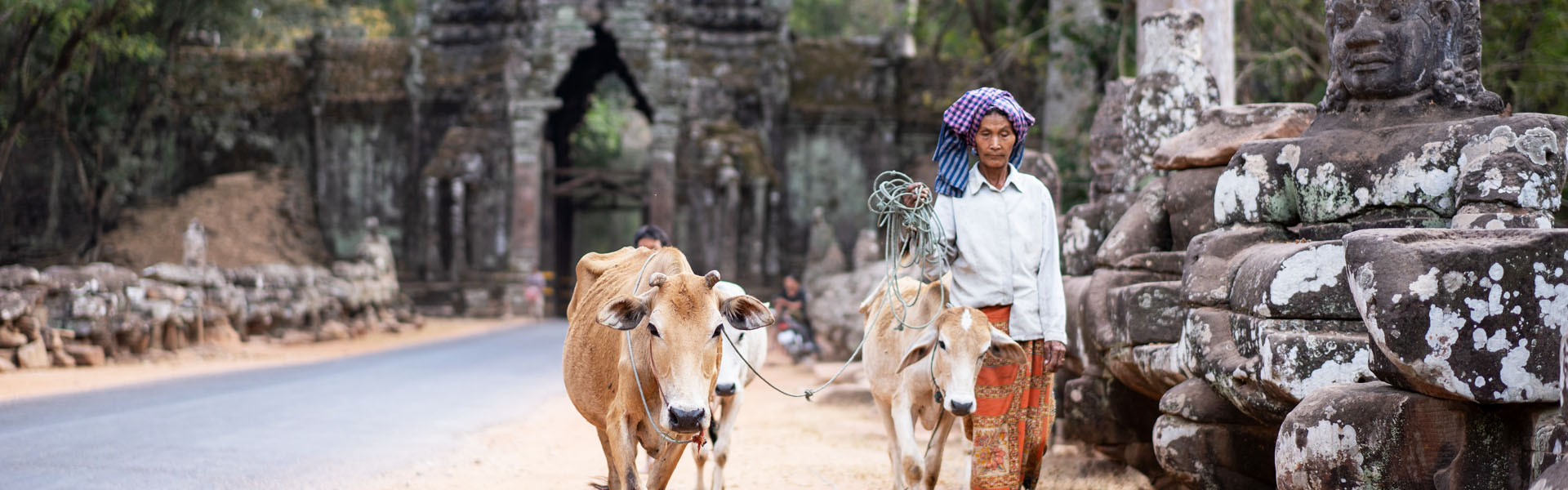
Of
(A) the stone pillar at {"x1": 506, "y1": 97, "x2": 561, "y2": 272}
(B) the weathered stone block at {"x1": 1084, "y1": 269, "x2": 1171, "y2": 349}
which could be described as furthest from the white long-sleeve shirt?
(A) the stone pillar at {"x1": 506, "y1": 97, "x2": 561, "y2": 272}

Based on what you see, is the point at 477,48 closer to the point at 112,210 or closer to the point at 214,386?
the point at 112,210

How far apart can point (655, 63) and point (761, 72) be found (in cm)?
244

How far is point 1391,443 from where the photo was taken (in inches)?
141

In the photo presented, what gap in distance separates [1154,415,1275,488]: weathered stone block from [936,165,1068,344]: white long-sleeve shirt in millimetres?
942

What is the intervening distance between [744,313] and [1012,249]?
1121 mm

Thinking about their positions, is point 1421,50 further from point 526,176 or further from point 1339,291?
point 526,176

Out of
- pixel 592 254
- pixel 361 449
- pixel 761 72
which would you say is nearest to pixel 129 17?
pixel 761 72

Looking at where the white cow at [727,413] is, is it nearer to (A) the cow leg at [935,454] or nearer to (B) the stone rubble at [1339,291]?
(A) the cow leg at [935,454]

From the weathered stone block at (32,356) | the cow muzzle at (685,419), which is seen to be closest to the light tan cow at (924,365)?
the cow muzzle at (685,419)

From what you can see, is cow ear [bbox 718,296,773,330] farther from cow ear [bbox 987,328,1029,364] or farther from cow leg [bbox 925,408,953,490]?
cow leg [bbox 925,408,953,490]

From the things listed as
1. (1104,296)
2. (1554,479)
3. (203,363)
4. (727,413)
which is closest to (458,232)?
(203,363)

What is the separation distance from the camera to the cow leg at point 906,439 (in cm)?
570

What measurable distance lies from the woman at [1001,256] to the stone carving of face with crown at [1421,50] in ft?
4.53

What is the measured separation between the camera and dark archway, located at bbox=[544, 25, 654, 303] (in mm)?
28828
